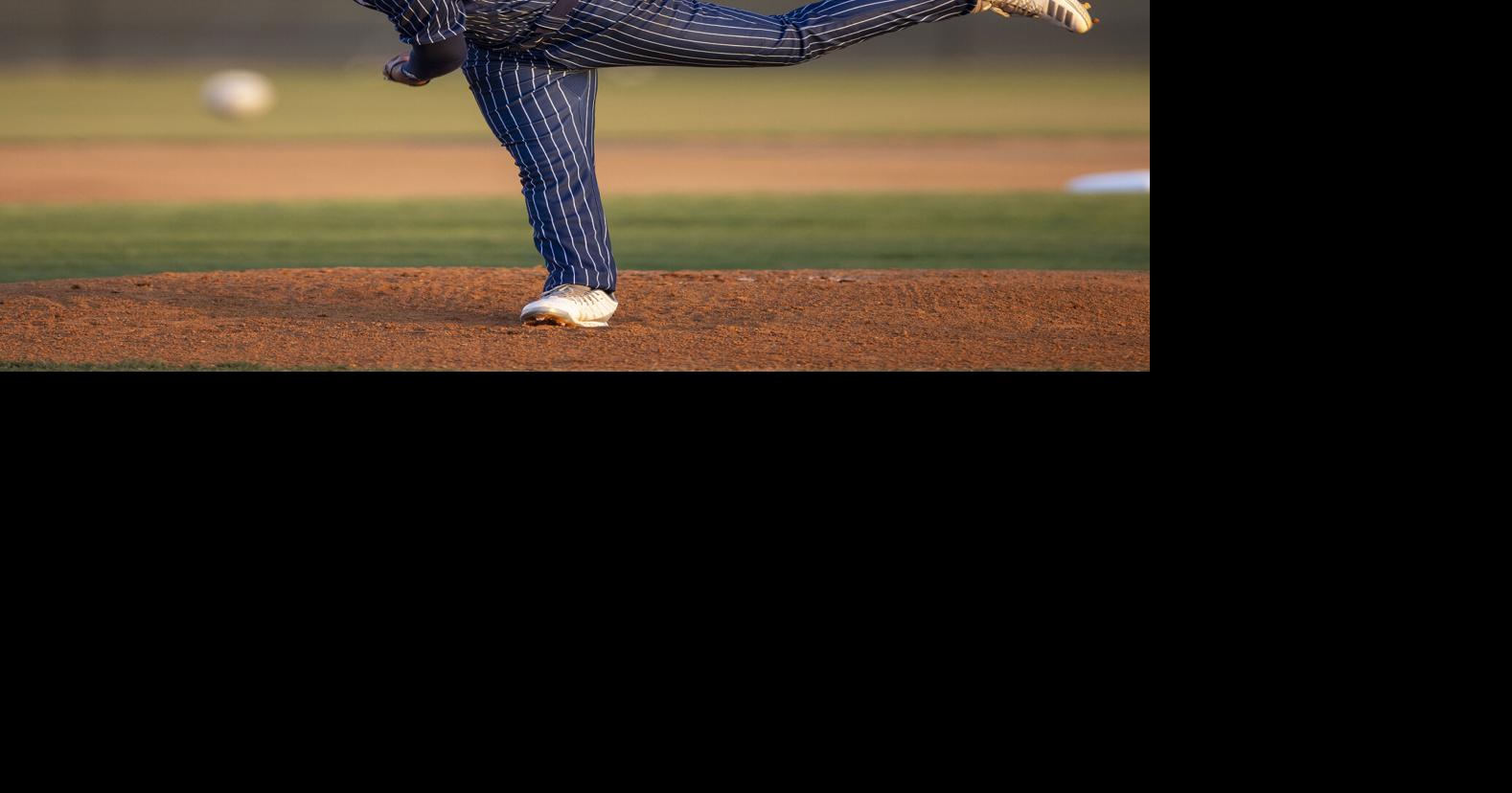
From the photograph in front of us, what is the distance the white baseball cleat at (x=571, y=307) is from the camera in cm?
378

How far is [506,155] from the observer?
39.8 feet

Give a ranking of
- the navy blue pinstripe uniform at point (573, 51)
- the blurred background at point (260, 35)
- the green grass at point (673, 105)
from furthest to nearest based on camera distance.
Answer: the blurred background at point (260, 35) < the green grass at point (673, 105) < the navy blue pinstripe uniform at point (573, 51)

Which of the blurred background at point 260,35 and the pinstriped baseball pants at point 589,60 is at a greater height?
the blurred background at point 260,35

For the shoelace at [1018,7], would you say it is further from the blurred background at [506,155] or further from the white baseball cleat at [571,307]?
the blurred background at [506,155]

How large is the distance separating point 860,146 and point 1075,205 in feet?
15.0

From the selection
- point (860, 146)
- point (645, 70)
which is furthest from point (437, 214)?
point (645, 70)

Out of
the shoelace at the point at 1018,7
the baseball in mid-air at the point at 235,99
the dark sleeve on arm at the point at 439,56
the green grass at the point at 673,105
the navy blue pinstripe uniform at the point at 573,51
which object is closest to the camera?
the dark sleeve on arm at the point at 439,56

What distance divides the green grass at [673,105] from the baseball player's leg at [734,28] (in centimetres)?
999

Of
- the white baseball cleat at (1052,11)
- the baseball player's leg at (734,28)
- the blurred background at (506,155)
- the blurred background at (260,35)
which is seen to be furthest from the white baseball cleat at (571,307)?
the blurred background at (260,35)

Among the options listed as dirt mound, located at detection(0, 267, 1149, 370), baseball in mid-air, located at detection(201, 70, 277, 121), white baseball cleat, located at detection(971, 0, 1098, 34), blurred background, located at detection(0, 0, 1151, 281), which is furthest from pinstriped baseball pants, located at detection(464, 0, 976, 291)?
baseball in mid-air, located at detection(201, 70, 277, 121)

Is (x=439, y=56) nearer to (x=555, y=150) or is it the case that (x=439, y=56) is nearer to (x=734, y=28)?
(x=555, y=150)

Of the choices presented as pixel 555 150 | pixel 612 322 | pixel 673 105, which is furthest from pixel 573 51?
pixel 673 105

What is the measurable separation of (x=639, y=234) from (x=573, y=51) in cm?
378

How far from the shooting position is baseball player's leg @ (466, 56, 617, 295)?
367 centimetres
